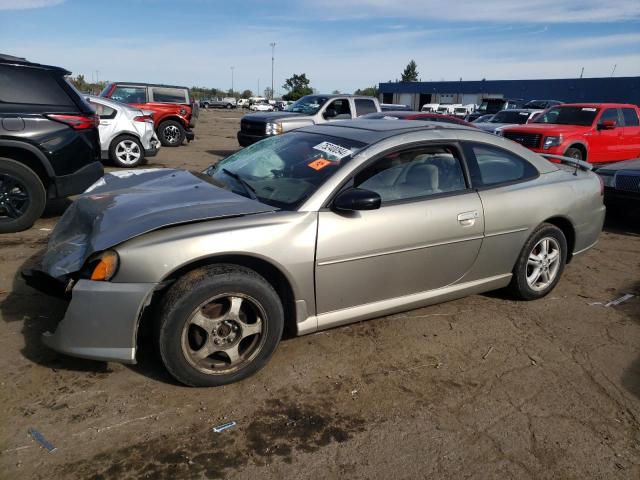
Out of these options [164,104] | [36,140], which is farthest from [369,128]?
[164,104]

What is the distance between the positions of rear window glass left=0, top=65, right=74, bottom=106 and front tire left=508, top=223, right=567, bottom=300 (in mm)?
5084

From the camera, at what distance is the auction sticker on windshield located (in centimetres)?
345

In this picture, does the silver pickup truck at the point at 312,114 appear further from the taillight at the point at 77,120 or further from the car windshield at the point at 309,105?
the taillight at the point at 77,120

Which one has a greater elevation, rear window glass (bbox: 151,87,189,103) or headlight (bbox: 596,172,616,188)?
rear window glass (bbox: 151,87,189,103)

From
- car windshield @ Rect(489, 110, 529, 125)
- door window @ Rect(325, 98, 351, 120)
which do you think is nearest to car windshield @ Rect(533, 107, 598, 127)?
car windshield @ Rect(489, 110, 529, 125)

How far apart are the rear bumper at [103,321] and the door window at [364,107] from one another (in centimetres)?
1094

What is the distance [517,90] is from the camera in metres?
49.4

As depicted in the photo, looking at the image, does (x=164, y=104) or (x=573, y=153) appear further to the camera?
(x=164, y=104)

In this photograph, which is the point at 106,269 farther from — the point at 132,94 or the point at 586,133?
the point at 132,94

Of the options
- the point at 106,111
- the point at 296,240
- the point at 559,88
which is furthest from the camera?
the point at 559,88

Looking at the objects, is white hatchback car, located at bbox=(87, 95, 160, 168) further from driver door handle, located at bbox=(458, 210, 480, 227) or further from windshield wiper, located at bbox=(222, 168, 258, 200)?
driver door handle, located at bbox=(458, 210, 480, 227)

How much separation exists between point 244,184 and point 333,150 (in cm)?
69

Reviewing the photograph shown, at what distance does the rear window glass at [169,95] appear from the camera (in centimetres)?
1484

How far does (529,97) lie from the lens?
1882 inches
